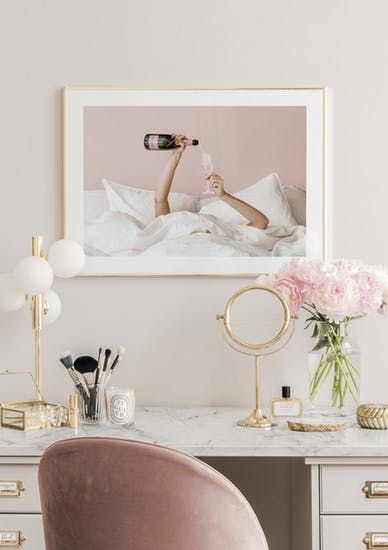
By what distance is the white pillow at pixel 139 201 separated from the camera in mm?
2561

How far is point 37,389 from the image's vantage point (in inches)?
93.1

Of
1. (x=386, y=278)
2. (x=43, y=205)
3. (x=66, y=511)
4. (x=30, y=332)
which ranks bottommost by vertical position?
(x=66, y=511)

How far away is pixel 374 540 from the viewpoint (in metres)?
1.99

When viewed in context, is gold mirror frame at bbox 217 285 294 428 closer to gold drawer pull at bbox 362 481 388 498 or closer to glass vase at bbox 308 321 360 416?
glass vase at bbox 308 321 360 416

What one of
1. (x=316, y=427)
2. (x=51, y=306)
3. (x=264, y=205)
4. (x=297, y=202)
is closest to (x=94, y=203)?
(x=51, y=306)

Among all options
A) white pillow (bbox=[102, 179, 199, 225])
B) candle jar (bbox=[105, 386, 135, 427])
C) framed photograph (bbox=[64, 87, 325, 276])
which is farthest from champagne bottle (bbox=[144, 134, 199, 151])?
candle jar (bbox=[105, 386, 135, 427])

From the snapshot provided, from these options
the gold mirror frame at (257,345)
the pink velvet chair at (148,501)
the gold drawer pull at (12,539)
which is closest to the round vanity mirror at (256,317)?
the gold mirror frame at (257,345)

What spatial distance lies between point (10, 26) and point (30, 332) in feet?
3.17

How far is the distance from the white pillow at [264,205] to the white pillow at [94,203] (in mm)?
310

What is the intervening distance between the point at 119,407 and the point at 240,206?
0.76m

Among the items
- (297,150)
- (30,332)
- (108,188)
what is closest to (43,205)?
(108,188)

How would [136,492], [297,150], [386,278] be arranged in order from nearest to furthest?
[136,492]
[386,278]
[297,150]

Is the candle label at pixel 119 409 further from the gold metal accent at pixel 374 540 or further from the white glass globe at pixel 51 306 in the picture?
the gold metal accent at pixel 374 540

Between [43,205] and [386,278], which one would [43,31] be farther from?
[386,278]
